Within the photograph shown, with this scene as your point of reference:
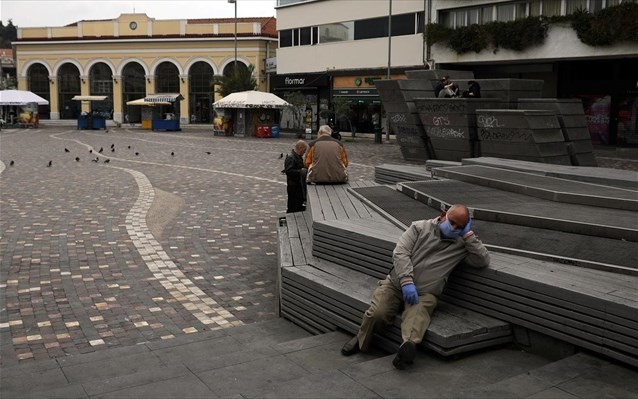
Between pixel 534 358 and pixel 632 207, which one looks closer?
pixel 534 358

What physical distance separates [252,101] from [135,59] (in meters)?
24.8

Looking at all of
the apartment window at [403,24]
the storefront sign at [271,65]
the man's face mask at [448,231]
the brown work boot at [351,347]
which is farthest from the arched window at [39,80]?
the man's face mask at [448,231]

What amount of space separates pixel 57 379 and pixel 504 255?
384 centimetres

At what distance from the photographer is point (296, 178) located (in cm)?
1160

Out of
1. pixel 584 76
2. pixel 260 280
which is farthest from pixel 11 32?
pixel 260 280

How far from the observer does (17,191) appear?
16.1 m

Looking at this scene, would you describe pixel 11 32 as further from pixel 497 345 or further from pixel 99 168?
pixel 497 345

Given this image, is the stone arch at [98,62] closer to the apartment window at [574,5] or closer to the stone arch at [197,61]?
the stone arch at [197,61]

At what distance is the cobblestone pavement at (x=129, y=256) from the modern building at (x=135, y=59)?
1574 inches

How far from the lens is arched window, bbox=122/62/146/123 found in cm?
6303

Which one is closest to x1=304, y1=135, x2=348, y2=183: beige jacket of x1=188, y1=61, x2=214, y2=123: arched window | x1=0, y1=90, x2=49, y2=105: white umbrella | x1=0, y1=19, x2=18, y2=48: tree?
x1=0, y1=90, x2=49, y2=105: white umbrella

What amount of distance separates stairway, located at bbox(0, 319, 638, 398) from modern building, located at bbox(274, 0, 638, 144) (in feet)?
84.2

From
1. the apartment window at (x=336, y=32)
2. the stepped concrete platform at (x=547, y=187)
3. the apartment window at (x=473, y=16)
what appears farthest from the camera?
the apartment window at (x=336, y=32)

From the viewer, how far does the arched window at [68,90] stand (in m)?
65.0
